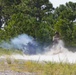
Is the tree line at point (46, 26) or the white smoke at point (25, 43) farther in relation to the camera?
the tree line at point (46, 26)

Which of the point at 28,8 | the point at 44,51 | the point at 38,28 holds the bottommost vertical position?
the point at 44,51

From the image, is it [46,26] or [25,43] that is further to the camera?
[46,26]

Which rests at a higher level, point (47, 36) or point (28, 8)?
point (28, 8)

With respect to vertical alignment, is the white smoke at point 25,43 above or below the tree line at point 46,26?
below

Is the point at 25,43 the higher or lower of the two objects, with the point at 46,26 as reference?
lower

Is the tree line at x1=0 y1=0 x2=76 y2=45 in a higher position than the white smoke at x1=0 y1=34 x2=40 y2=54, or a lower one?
higher

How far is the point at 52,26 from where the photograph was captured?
31.1 m

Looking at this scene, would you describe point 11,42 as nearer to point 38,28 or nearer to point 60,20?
point 38,28

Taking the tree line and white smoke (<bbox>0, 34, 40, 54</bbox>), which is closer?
white smoke (<bbox>0, 34, 40, 54</bbox>)

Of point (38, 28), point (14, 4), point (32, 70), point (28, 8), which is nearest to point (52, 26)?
point (38, 28)

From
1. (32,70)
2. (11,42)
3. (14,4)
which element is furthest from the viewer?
(14,4)

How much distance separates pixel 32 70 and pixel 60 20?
19.8 m

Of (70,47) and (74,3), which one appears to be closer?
(70,47)

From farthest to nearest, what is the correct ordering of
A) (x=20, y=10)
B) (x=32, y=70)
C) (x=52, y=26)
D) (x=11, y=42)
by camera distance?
(x=20, y=10) < (x=52, y=26) < (x=11, y=42) < (x=32, y=70)
